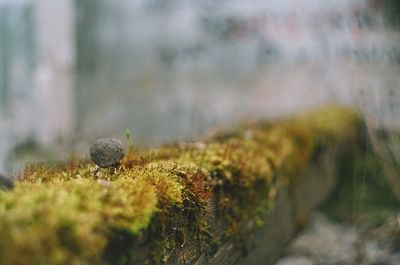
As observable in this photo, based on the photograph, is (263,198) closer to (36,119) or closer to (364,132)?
(36,119)

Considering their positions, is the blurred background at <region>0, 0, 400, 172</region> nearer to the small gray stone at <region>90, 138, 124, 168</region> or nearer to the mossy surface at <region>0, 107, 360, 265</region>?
the mossy surface at <region>0, 107, 360, 265</region>

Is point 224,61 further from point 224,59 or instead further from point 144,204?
point 144,204

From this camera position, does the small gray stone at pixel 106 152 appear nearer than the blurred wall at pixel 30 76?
Yes

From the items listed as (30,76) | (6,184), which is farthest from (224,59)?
(6,184)

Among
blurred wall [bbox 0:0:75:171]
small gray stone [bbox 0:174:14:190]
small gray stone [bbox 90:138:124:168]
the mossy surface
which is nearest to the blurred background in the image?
blurred wall [bbox 0:0:75:171]

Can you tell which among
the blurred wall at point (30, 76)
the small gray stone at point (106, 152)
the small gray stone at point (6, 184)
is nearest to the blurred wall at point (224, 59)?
the blurred wall at point (30, 76)

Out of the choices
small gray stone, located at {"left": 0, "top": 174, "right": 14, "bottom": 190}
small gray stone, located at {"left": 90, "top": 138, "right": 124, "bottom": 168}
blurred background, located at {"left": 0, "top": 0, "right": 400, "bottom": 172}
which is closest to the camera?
small gray stone, located at {"left": 0, "top": 174, "right": 14, "bottom": 190}

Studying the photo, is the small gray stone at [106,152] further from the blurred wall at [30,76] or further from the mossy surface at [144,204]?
the blurred wall at [30,76]
